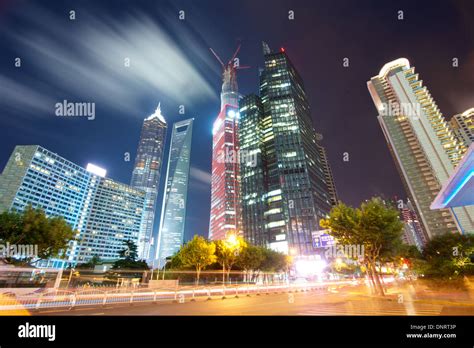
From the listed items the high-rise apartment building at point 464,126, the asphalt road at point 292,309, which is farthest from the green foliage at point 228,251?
the high-rise apartment building at point 464,126

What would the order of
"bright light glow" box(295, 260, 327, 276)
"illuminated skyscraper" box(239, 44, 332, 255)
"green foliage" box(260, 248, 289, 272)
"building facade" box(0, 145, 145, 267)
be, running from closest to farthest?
"green foliage" box(260, 248, 289, 272) < "bright light glow" box(295, 260, 327, 276) < "illuminated skyscraper" box(239, 44, 332, 255) < "building facade" box(0, 145, 145, 267)

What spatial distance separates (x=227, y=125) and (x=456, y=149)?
151400 mm

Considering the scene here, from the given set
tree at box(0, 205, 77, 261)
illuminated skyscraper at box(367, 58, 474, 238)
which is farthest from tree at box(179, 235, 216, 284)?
illuminated skyscraper at box(367, 58, 474, 238)

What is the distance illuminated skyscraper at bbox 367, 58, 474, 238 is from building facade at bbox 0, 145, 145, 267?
18413 centimetres

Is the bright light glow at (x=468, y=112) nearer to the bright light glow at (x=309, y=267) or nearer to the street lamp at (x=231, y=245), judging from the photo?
the bright light glow at (x=309, y=267)

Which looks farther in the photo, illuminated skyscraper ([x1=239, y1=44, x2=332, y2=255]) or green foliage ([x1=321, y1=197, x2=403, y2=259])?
illuminated skyscraper ([x1=239, y1=44, x2=332, y2=255])

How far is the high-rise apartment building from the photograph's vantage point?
137 meters

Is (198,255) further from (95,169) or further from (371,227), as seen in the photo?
(95,169)

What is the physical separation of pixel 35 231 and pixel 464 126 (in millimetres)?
205426

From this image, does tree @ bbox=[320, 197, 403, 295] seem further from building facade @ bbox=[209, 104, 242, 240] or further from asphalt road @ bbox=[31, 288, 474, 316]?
building facade @ bbox=[209, 104, 242, 240]

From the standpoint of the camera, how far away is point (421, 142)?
12444 cm


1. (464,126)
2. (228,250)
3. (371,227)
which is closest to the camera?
(371,227)

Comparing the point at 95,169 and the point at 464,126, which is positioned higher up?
the point at 464,126

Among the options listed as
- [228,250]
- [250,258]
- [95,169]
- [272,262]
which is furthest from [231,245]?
[95,169]
